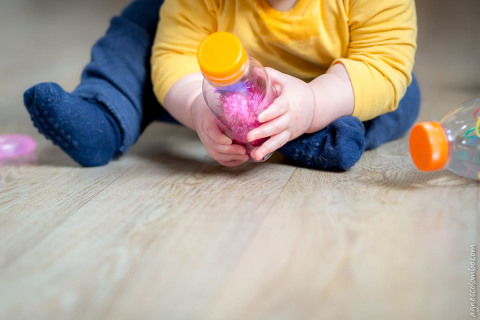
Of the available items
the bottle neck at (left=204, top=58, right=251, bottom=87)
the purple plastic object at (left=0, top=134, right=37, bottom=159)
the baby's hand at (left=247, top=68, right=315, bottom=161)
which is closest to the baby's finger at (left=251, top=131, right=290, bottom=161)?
the baby's hand at (left=247, top=68, right=315, bottom=161)

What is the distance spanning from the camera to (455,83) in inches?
58.9

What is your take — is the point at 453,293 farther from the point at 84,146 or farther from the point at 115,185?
the point at 84,146

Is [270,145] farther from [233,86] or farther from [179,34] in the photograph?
[179,34]

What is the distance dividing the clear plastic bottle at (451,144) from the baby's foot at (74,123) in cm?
51

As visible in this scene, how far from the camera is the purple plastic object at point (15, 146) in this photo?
1061 millimetres

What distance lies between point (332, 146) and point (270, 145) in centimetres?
11

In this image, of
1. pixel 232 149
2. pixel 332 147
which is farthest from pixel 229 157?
pixel 332 147

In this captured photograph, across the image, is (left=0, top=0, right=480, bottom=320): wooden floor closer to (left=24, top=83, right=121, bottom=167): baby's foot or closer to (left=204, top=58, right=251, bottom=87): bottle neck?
(left=24, top=83, right=121, bottom=167): baby's foot

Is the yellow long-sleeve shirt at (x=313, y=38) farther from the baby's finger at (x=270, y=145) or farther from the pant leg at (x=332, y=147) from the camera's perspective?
the baby's finger at (x=270, y=145)

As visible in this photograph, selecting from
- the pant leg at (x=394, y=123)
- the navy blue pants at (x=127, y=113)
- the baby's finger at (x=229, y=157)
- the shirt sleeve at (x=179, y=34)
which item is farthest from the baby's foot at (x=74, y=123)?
the pant leg at (x=394, y=123)

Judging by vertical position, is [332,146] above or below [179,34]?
below

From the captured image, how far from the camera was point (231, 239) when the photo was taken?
637mm

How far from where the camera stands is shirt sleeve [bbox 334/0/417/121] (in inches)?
34.9

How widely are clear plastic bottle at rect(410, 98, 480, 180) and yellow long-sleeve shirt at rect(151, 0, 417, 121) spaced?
15 cm
